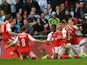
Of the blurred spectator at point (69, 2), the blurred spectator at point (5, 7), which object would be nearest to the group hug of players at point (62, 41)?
the blurred spectator at point (69, 2)

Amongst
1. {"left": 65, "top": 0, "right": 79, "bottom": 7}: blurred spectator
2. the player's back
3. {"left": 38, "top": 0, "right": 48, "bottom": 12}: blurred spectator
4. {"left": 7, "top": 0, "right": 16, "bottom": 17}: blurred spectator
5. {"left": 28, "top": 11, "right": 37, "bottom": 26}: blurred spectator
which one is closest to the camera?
the player's back

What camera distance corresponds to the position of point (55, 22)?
21.1 m

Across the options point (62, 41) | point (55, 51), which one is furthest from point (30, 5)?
point (55, 51)

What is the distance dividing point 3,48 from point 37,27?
6.90 feet

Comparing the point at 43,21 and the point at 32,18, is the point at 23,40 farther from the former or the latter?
the point at 32,18

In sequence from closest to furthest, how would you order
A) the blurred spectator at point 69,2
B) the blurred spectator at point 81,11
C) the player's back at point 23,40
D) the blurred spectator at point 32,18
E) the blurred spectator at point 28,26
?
the player's back at point 23,40 < the blurred spectator at point 28,26 < the blurred spectator at point 81,11 < the blurred spectator at point 32,18 < the blurred spectator at point 69,2

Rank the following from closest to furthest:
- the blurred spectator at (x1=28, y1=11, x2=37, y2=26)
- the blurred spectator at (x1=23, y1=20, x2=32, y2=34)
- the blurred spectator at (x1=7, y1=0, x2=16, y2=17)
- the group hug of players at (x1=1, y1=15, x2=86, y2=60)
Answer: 1. the group hug of players at (x1=1, y1=15, x2=86, y2=60)
2. the blurred spectator at (x1=23, y1=20, x2=32, y2=34)
3. the blurred spectator at (x1=28, y1=11, x2=37, y2=26)
4. the blurred spectator at (x1=7, y1=0, x2=16, y2=17)

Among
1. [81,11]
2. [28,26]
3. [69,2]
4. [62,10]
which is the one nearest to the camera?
[28,26]

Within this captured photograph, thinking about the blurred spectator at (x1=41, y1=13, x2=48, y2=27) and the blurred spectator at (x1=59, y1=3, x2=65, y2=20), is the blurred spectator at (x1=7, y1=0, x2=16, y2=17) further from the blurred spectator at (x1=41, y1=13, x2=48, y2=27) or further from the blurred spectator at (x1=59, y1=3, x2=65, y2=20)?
the blurred spectator at (x1=59, y1=3, x2=65, y2=20)

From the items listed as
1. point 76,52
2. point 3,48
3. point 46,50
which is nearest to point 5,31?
point 3,48

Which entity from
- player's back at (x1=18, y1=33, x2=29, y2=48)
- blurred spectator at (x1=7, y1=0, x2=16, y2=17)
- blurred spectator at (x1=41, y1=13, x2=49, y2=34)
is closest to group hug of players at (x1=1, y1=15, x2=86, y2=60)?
player's back at (x1=18, y1=33, x2=29, y2=48)

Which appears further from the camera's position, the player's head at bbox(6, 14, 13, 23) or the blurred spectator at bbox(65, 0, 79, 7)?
the blurred spectator at bbox(65, 0, 79, 7)

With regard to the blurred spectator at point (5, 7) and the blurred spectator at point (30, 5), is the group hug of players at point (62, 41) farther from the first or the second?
the blurred spectator at point (5, 7)

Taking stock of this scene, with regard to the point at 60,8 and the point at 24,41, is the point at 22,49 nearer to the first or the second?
the point at 24,41
